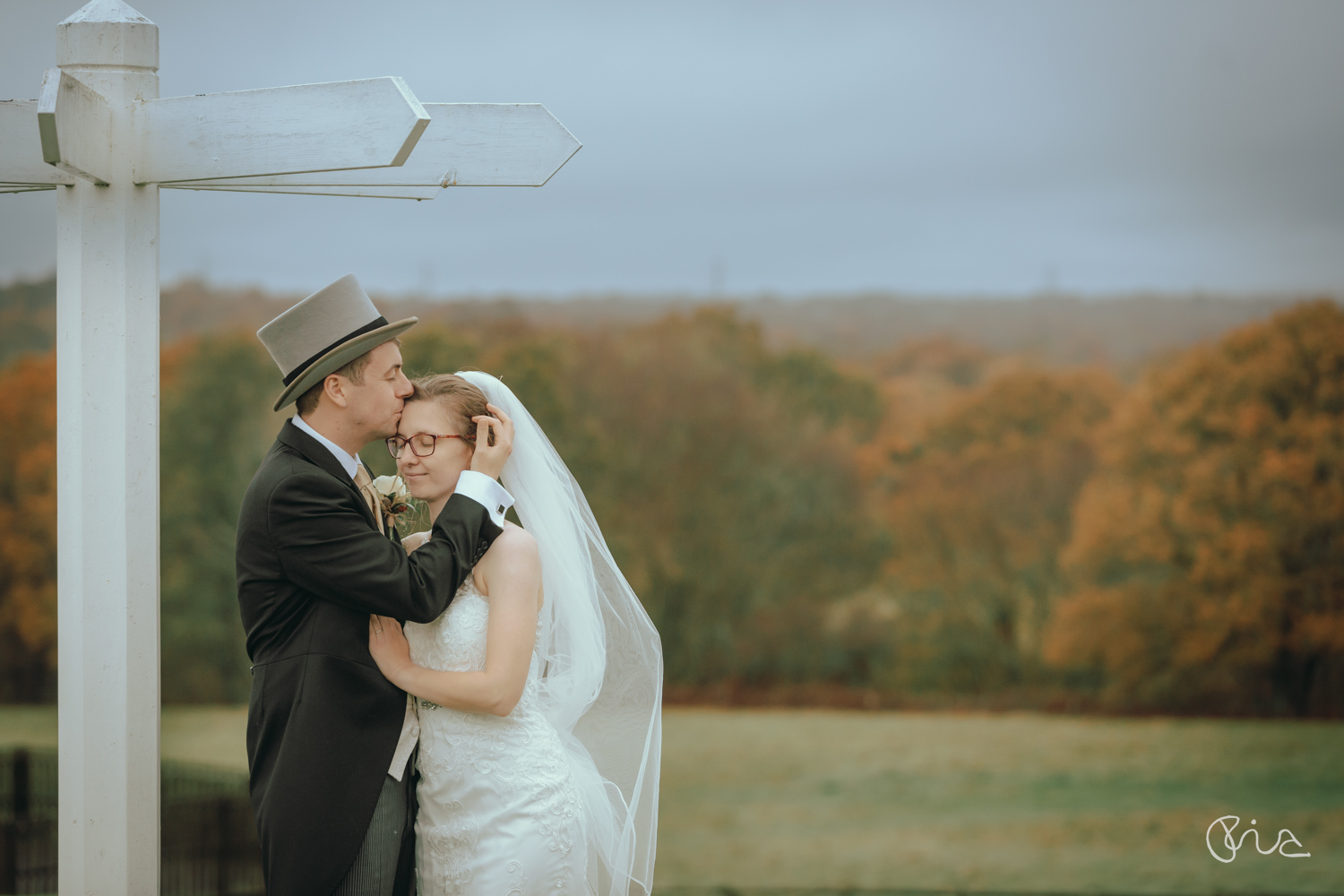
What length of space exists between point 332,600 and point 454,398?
0.56m

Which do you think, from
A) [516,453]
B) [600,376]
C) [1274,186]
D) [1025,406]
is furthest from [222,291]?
[1274,186]

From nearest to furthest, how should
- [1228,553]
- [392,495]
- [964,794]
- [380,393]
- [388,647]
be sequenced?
[388,647]
[380,393]
[392,495]
[1228,553]
[964,794]

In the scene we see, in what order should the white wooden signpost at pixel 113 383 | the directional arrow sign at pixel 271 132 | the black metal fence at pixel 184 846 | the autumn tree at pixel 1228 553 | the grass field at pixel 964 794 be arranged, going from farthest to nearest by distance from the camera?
the autumn tree at pixel 1228 553 < the grass field at pixel 964 794 < the black metal fence at pixel 184 846 < the white wooden signpost at pixel 113 383 < the directional arrow sign at pixel 271 132

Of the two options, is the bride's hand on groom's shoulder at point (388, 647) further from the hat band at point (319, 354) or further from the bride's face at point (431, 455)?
the hat band at point (319, 354)

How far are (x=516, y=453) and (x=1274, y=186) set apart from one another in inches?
638

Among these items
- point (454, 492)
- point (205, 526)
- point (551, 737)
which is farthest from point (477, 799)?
point (205, 526)

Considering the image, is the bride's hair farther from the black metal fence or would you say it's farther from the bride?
the black metal fence

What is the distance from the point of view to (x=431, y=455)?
2.47 meters

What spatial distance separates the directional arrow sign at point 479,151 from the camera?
2303 millimetres

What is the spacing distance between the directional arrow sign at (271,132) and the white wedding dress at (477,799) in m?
0.99

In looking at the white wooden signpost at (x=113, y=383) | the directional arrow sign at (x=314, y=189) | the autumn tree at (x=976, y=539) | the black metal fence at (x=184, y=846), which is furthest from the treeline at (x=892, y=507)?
the white wooden signpost at (x=113, y=383)

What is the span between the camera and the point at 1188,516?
13641 millimetres

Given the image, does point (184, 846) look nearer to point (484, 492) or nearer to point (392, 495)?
point (392, 495)

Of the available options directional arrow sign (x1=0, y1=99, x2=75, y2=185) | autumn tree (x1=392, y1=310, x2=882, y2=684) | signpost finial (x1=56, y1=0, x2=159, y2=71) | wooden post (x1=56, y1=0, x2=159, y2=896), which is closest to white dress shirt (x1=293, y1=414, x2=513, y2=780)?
wooden post (x1=56, y1=0, x2=159, y2=896)
